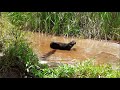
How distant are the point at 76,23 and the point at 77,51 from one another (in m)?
0.92

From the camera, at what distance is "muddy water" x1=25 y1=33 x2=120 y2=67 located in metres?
4.83

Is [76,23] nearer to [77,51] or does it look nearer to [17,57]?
[77,51]

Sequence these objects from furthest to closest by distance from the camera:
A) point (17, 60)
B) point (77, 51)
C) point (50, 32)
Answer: point (50, 32), point (77, 51), point (17, 60)

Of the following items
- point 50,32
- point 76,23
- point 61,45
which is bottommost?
point 61,45

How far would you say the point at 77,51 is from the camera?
5172mm

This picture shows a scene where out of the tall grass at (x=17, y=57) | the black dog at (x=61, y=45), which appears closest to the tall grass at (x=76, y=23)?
the black dog at (x=61, y=45)

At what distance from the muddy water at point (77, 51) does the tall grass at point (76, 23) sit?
0.17 metres

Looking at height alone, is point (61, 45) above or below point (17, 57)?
above

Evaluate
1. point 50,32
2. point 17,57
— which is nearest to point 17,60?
point 17,57

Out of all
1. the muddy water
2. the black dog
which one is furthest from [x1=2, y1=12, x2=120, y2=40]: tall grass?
the black dog

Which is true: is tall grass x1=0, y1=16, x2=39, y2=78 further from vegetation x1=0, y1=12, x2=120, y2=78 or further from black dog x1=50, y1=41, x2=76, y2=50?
black dog x1=50, y1=41, x2=76, y2=50

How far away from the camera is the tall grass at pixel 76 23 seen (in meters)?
5.80

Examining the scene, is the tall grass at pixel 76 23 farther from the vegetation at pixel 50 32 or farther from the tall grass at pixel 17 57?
the tall grass at pixel 17 57

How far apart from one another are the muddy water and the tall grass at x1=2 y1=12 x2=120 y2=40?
0.17 metres
